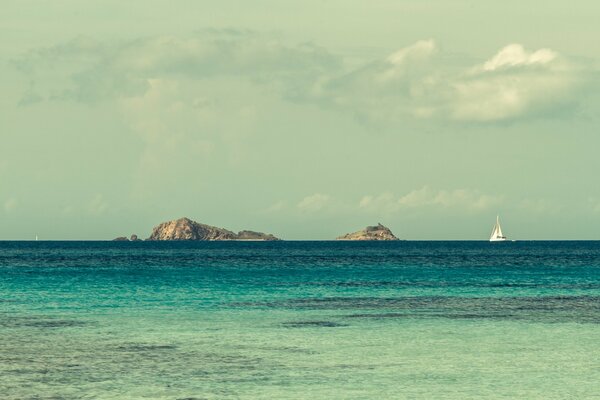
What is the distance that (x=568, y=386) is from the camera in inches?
1243

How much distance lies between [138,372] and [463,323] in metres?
22.4

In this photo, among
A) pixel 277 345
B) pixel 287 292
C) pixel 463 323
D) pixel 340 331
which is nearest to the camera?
pixel 277 345

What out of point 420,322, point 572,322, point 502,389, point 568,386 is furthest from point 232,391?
point 572,322

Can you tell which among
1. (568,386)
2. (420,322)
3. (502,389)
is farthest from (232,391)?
(420,322)

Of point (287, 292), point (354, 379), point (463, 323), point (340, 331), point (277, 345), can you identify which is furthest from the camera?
point (287, 292)

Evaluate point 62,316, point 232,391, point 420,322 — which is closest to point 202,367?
point 232,391

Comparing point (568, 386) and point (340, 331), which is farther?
point (340, 331)

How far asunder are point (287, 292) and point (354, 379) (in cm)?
4503

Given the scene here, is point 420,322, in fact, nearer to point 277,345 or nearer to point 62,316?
point 277,345

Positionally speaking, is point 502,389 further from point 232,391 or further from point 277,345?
point 277,345

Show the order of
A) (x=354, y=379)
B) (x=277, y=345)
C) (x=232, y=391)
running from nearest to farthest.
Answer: (x=232, y=391)
(x=354, y=379)
(x=277, y=345)

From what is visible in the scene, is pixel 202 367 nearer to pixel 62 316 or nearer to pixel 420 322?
pixel 420 322

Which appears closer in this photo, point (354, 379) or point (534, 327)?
point (354, 379)

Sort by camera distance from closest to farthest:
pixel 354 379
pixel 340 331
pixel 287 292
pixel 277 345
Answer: pixel 354 379
pixel 277 345
pixel 340 331
pixel 287 292
